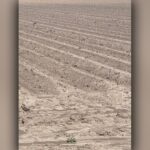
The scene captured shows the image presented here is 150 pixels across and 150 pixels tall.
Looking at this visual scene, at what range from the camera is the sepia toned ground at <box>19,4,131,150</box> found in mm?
2947

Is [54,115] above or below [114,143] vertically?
above

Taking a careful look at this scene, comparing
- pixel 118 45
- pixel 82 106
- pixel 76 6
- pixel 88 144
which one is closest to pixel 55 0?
pixel 76 6

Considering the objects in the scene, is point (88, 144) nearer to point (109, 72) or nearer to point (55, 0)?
point (109, 72)

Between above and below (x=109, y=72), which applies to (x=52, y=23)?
above

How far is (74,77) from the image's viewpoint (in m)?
2.98

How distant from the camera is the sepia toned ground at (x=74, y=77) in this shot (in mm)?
2947

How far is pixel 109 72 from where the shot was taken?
3004 millimetres

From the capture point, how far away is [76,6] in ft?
9.77
